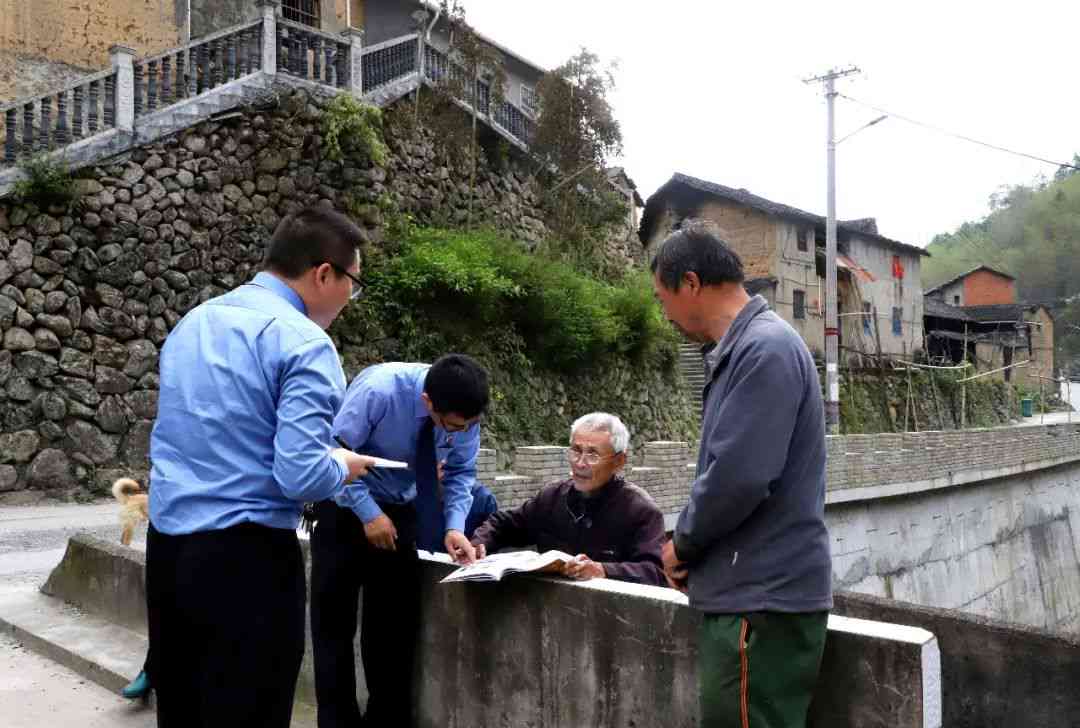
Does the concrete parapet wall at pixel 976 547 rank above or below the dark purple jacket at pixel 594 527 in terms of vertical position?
below

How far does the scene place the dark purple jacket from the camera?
12.7 feet

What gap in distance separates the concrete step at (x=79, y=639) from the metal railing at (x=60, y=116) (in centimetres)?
809

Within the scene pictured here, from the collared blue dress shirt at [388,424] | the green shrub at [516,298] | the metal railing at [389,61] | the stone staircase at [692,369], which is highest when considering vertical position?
the metal railing at [389,61]

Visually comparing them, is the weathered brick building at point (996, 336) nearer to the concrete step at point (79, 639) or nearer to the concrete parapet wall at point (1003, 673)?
the concrete parapet wall at point (1003, 673)

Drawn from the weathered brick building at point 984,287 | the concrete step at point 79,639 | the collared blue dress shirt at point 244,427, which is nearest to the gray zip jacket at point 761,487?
the collared blue dress shirt at point 244,427

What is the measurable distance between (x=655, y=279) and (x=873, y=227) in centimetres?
3622

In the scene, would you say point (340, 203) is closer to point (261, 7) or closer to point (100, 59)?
point (261, 7)

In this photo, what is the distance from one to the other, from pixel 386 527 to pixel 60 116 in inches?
457

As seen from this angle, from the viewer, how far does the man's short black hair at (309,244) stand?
244cm

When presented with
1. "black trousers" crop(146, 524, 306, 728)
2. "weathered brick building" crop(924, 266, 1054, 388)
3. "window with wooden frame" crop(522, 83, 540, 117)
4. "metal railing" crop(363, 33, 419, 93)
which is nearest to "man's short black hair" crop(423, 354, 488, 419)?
"black trousers" crop(146, 524, 306, 728)

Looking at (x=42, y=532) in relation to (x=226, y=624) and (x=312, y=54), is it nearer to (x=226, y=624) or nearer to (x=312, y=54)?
(x=226, y=624)

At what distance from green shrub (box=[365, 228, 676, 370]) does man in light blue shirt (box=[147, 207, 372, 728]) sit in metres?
11.8

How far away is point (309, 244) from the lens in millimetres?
2436

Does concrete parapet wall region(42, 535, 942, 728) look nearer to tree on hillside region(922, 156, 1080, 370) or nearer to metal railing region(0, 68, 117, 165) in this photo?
metal railing region(0, 68, 117, 165)
